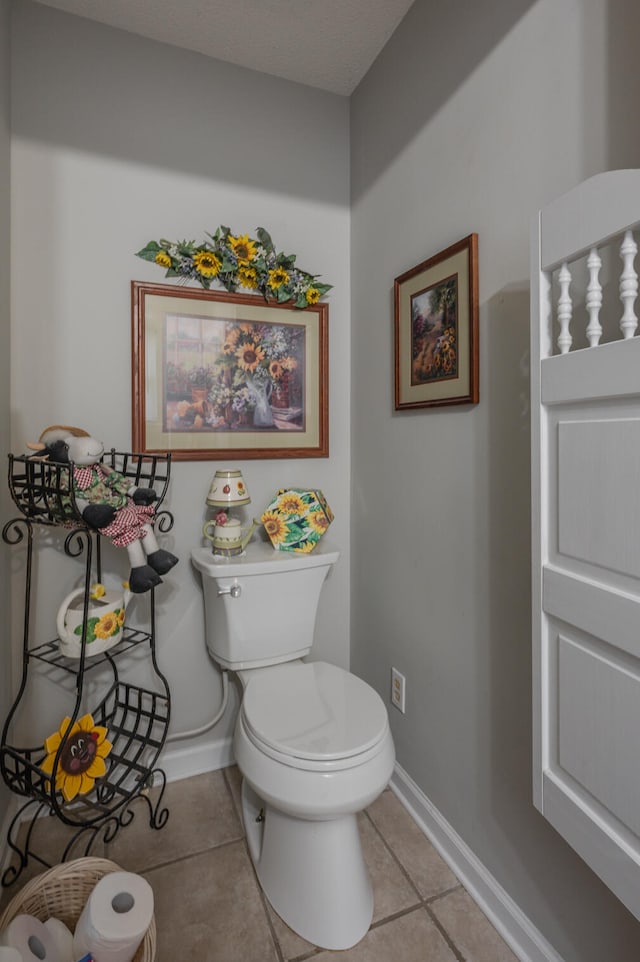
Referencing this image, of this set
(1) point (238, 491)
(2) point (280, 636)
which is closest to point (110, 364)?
(1) point (238, 491)

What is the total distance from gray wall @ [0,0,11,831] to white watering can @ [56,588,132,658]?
190 mm

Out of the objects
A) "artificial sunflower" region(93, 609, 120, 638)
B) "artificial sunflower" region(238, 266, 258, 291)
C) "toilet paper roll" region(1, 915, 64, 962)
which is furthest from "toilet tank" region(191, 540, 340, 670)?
"artificial sunflower" region(238, 266, 258, 291)

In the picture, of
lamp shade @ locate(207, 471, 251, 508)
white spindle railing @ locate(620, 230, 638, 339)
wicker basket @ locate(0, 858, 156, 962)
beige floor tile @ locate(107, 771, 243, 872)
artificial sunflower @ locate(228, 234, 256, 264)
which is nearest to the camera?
white spindle railing @ locate(620, 230, 638, 339)

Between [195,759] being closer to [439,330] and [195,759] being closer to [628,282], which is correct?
[439,330]

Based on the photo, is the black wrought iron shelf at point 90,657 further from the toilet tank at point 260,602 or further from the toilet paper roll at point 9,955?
the toilet paper roll at point 9,955

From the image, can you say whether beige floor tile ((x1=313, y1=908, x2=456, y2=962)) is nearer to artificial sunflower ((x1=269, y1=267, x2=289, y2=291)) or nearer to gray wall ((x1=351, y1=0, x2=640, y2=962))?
gray wall ((x1=351, y1=0, x2=640, y2=962))

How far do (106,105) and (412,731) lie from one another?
2.20 meters

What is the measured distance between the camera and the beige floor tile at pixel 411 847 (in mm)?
1320

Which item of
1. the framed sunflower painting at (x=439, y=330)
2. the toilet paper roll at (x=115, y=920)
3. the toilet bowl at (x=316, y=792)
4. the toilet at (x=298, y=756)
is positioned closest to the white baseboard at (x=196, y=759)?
the toilet at (x=298, y=756)

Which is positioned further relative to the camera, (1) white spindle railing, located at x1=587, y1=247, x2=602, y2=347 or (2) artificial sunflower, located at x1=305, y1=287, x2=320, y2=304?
(2) artificial sunflower, located at x1=305, y1=287, x2=320, y2=304

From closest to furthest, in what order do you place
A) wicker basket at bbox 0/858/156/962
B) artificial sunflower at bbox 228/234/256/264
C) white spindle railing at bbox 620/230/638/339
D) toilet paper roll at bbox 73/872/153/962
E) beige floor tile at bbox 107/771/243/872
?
white spindle railing at bbox 620/230/638/339
toilet paper roll at bbox 73/872/153/962
wicker basket at bbox 0/858/156/962
beige floor tile at bbox 107/771/243/872
artificial sunflower at bbox 228/234/256/264

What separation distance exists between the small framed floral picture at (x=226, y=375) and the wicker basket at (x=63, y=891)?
1.09m

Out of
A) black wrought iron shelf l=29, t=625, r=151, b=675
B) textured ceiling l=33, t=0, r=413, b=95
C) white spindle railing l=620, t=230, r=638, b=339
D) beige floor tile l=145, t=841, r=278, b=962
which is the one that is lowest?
beige floor tile l=145, t=841, r=278, b=962

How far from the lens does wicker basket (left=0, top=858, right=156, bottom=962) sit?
1042mm
